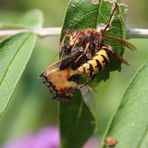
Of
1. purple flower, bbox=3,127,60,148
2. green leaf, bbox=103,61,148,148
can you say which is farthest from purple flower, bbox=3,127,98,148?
green leaf, bbox=103,61,148,148

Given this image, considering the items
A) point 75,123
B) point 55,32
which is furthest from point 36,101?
point 55,32

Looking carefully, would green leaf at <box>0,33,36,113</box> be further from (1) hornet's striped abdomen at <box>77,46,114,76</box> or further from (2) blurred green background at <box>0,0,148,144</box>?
(2) blurred green background at <box>0,0,148,144</box>

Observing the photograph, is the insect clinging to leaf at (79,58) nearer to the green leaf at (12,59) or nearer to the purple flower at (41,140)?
the green leaf at (12,59)

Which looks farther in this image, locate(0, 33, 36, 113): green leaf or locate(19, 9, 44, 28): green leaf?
locate(19, 9, 44, 28): green leaf

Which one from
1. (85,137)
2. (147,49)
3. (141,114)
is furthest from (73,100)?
(147,49)

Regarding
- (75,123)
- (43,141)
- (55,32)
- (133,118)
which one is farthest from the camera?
(43,141)

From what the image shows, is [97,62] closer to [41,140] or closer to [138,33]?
[138,33]
